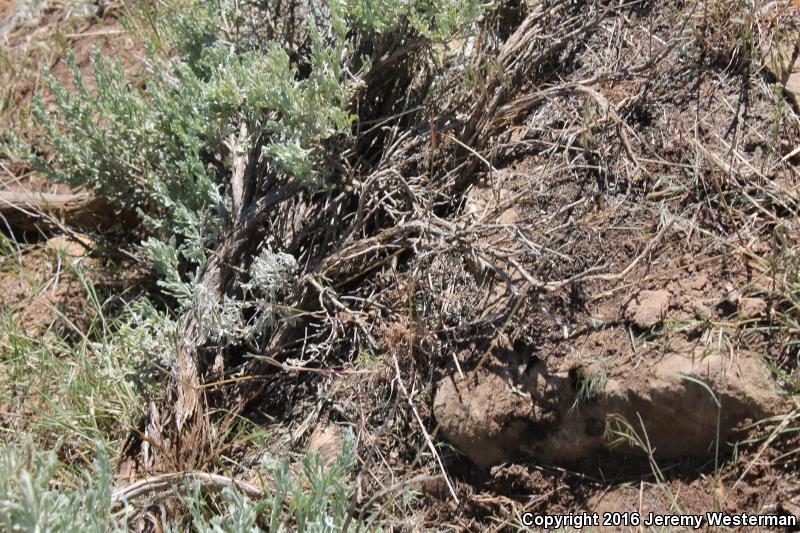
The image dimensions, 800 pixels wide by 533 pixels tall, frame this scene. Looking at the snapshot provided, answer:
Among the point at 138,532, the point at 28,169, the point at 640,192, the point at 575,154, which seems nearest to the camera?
the point at 138,532

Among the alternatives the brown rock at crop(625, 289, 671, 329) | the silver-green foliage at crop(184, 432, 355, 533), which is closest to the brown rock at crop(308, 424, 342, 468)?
the silver-green foliage at crop(184, 432, 355, 533)

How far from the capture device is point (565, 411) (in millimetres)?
2447

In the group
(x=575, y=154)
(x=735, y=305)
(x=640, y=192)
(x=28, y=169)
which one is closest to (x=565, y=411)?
(x=735, y=305)

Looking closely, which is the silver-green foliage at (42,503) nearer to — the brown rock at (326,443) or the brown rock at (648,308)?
the brown rock at (326,443)

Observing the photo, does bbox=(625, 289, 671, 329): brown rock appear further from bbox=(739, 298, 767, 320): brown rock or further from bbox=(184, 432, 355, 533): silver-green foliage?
bbox=(184, 432, 355, 533): silver-green foliage

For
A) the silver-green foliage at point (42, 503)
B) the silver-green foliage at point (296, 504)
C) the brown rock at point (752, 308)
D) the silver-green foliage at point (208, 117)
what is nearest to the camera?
the silver-green foliage at point (42, 503)

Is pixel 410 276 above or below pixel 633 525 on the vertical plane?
above

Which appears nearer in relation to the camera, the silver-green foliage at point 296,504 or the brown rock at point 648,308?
the silver-green foliage at point 296,504

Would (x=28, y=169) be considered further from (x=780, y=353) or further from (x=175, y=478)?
(x=780, y=353)

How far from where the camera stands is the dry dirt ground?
2.30m

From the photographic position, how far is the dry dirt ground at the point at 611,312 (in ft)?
7.54

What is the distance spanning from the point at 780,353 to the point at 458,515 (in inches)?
42.8

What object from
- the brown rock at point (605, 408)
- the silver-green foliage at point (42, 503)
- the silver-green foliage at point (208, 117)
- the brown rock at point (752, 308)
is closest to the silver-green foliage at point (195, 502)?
the silver-green foliage at point (42, 503)

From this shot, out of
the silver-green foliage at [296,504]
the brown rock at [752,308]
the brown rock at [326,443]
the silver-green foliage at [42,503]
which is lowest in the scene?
the brown rock at [326,443]
